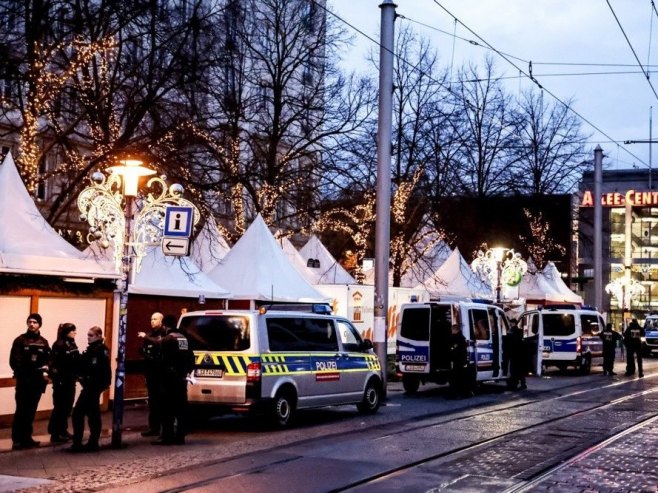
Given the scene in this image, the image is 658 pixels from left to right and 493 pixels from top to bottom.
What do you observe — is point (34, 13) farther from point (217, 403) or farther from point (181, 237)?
point (217, 403)

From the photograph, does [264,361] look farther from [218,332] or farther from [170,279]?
[170,279]

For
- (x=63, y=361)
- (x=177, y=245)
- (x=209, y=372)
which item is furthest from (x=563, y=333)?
(x=63, y=361)

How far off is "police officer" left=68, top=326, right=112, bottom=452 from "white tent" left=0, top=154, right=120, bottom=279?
2676 millimetres

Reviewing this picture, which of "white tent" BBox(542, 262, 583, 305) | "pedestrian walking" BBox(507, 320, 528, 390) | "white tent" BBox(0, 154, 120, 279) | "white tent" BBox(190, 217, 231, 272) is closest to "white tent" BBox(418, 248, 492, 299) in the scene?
"white tent" BBox(542, 262, 583, 305)

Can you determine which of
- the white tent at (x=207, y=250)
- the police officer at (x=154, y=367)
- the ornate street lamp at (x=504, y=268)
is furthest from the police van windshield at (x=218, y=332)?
the ornate street lamp at (x=504, y=268)

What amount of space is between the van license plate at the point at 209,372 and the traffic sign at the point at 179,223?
2443mm

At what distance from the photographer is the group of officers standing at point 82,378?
13.0 meters

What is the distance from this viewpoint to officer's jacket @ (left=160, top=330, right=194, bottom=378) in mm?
13445

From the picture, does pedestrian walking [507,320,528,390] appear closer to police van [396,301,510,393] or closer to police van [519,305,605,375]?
police van [396,301,510,393]

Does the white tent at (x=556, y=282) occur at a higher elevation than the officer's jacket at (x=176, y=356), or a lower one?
higher

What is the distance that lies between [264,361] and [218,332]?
0.93m

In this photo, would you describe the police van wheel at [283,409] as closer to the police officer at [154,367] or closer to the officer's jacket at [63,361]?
the police officer at [154,367]

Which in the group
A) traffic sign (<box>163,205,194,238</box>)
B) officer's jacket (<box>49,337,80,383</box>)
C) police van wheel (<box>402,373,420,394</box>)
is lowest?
police van wheel (<box>402,373,420,394</box>)

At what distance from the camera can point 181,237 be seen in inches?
556
